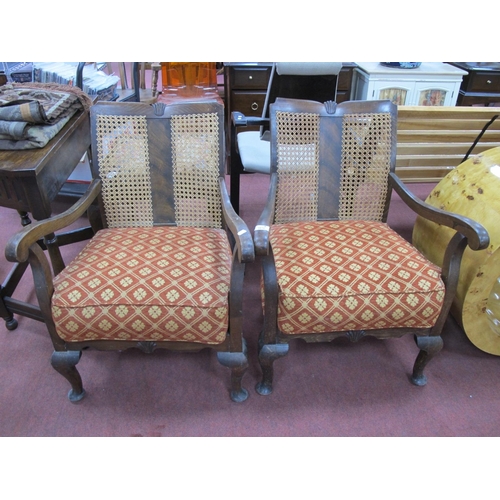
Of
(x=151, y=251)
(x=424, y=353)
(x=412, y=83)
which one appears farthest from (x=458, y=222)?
(x=412, y=83)

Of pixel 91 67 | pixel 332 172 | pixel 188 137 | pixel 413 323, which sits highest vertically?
pixel 91 67

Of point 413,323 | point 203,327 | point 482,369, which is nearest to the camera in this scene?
point 203,327

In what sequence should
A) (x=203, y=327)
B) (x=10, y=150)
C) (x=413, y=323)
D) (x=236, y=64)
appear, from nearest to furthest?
(x=203, y=327), (x=413, y=323), (x=10, y=150), (x=236, y=64)

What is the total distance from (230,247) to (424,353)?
81 cm

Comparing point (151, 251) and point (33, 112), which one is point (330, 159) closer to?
point (151, 251)

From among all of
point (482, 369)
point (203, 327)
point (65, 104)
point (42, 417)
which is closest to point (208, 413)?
point (203, 327)

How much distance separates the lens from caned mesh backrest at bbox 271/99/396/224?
161 cm

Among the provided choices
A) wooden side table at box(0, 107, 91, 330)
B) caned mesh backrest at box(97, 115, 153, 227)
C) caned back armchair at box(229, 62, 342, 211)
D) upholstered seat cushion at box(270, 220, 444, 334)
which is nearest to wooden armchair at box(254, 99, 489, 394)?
upholstered seat cushion at box(270, 220, 444, 334)

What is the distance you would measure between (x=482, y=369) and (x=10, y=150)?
6.59 ft

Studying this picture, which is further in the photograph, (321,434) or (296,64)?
(296,64)

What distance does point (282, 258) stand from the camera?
1.39 m

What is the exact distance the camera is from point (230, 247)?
59.8 inches

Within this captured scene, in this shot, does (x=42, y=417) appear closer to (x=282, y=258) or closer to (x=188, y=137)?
(x=282, y=258)

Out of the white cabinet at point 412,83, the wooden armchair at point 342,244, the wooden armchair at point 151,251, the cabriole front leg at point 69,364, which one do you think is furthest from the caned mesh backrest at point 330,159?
the white cabinet at point 412,83
